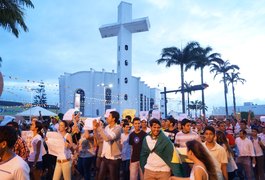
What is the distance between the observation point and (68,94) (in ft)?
148

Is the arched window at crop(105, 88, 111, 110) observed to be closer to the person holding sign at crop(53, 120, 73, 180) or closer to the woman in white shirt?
the woman in white shirt

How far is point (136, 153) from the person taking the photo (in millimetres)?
7277

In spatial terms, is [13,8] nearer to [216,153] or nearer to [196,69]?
[216,153]

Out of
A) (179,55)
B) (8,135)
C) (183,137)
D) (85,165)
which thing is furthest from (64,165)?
(179,55)

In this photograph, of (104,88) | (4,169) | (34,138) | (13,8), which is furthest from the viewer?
(104,88)

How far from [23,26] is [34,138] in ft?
33.9

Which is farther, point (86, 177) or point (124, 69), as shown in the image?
point (124, 69)

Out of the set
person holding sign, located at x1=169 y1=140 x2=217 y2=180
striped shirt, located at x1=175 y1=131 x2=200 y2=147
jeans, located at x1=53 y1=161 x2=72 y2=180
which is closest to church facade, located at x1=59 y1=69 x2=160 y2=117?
striped shirt, located at x1=175 y1=131 x2=200 y2=147

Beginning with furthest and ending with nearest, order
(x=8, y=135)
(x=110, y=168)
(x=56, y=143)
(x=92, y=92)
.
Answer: (x=92, y=92), (x=110, y=168), (x=56, y=143), (x=8, y=135)

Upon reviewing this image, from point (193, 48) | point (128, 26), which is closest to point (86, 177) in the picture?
point (193, 48)

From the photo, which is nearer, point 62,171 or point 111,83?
point 62,171

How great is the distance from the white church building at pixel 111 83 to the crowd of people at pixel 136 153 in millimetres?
32048

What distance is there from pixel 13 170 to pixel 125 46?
39.9 meters

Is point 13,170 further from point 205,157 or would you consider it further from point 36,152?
point 36,152
